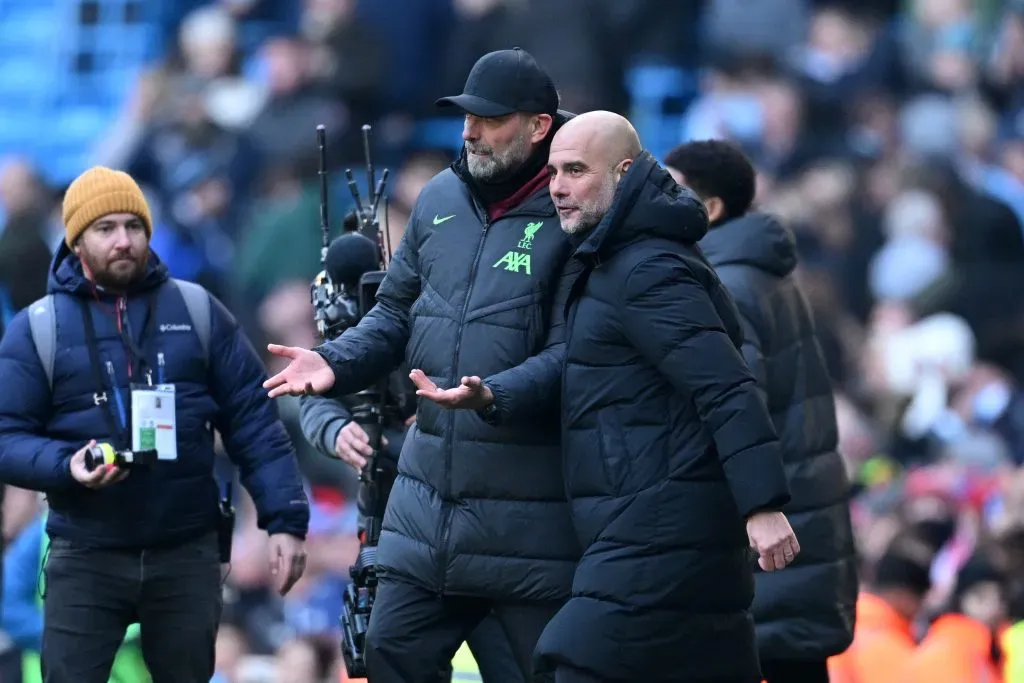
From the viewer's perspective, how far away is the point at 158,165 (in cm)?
1794

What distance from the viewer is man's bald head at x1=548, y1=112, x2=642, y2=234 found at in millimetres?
6715

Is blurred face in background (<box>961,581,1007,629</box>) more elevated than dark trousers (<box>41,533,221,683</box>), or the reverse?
dark trousers (<box>41,533,221,683</box>)

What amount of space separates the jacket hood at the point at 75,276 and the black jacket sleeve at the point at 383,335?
3.37 feet

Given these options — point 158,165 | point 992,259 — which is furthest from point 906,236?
point 158,165

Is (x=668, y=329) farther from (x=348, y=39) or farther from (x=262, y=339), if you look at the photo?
(x=348, y=39)

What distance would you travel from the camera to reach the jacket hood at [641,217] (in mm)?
6594

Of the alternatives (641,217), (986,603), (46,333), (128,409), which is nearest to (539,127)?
(641,217)

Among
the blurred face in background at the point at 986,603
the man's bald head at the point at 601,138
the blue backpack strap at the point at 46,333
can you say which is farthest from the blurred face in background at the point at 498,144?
the blurred face in background at the point at 986,603

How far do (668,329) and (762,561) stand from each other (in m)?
0.68

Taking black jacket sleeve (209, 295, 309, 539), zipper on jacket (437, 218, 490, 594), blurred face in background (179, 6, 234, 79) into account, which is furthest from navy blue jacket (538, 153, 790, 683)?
blurred face in background (179, 6, 234, 79)

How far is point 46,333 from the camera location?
25.8ft

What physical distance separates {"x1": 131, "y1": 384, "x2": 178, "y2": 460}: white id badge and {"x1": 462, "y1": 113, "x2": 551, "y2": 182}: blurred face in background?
56.8 inches

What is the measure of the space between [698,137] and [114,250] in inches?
319

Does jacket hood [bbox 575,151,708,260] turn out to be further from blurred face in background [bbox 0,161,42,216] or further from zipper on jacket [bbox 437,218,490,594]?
blurred face in background [bbox 0,161,42,216]
